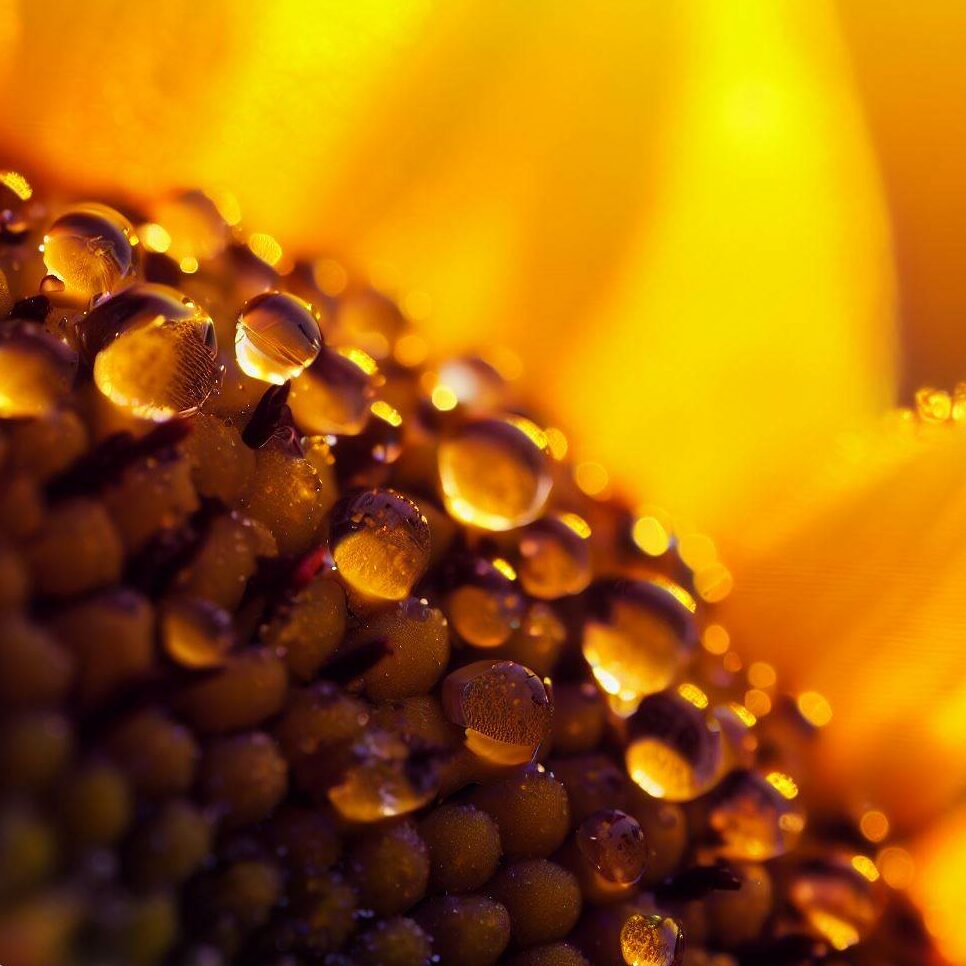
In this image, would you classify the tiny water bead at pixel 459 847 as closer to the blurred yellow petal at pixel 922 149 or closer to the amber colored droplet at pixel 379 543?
the amber colored droplet at pixel 379 543

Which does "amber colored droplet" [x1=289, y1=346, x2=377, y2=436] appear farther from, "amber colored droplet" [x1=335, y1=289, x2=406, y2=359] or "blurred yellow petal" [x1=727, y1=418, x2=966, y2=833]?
"blurred yellow petal" [x1=727, y1=418, x2=966, y2=833]

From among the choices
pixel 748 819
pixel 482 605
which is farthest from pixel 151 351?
pixel 748 819

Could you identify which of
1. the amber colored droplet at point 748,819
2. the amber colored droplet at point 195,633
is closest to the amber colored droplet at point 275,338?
the amber colored droplet at point 195,633

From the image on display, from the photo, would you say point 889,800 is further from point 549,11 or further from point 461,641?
point 549,11

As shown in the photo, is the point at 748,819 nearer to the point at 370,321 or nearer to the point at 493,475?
the point at 493,475

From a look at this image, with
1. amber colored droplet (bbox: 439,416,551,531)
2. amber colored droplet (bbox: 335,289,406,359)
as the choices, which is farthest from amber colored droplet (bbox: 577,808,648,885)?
amber colored droplet (bbox: 335,289,406,359)

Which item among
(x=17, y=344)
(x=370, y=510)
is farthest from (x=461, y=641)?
(x=17, y=344)
